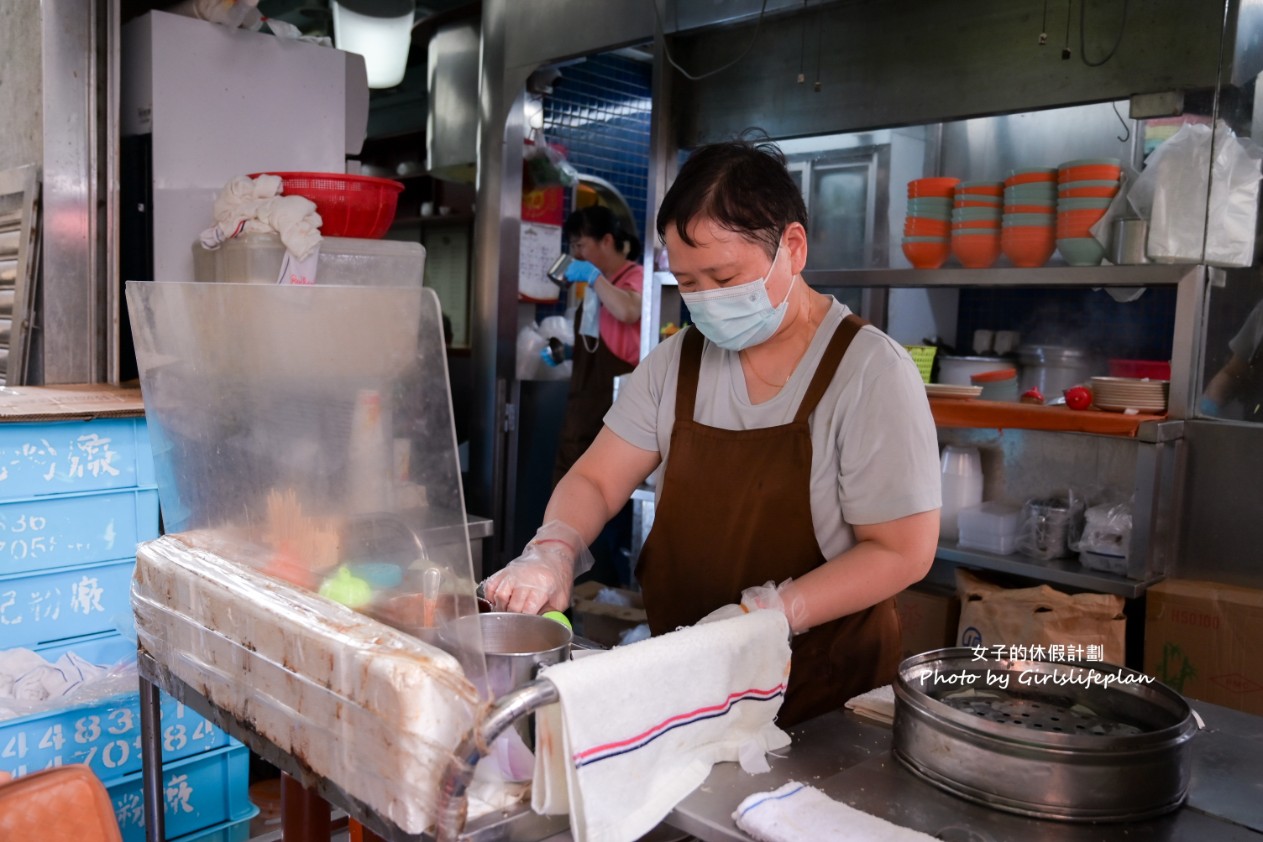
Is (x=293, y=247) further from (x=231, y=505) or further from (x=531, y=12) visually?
(x=531, y=12)

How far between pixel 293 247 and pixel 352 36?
318 cm

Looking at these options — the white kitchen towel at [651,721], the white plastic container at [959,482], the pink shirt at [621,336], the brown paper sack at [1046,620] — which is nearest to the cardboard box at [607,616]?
the pink shirt at [621,336]

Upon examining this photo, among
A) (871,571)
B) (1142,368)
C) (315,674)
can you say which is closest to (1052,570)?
(1142,368)

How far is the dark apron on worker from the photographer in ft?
16.6

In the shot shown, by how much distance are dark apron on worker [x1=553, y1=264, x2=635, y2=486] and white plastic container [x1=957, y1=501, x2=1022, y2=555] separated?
6.82ft

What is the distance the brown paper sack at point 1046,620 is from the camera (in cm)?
296

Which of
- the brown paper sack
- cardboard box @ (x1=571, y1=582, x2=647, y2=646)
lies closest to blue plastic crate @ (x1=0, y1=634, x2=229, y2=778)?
cardboard box @ (x1=571, y1=582, x2=647, y2=646)

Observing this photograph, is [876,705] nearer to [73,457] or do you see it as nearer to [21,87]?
[73,457]

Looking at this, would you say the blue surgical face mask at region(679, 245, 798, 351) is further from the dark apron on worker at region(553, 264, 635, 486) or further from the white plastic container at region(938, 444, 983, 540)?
the dark apron on worker at region(553, 264, 635, 486)

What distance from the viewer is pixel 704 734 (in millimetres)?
1320

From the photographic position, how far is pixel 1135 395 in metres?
3.09

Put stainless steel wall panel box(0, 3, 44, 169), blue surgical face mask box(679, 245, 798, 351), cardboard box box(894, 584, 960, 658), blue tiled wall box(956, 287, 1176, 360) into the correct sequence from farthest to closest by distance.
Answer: blue tiled wall box(956, 287, 1176, 360)
cardboard box box(894, 584, 960, 658)
stainless steel wall panel box(0, 3, 44, 169)
blue surgical face mask box(679, 245, 798, 351)

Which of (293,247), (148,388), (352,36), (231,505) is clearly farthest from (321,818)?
(352,36)

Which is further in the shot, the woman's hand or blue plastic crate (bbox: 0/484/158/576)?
blue plastic crate (bbox: 0/484/158/576)
